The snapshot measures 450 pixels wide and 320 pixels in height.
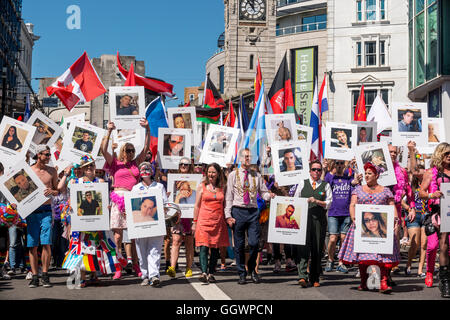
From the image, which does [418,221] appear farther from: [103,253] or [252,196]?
[103,253]

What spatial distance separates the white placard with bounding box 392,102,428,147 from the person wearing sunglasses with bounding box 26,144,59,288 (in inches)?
238

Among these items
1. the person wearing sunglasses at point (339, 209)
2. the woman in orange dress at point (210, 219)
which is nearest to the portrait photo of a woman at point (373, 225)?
the woman in orange dress at point (210, 219)

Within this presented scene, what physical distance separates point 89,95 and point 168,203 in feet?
15.7

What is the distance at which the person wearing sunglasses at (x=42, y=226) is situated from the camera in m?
8.98

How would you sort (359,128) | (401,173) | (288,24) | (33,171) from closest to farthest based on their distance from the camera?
(33,171), (401,173), (359,128), (288,24)

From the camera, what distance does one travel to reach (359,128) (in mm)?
13367

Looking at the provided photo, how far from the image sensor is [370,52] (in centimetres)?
4222

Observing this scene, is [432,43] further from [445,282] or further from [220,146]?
[445,282]

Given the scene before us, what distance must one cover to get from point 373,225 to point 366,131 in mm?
5005

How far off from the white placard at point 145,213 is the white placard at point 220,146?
2.68 metres

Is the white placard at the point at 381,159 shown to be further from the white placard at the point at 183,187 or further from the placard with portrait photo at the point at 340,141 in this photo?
the white placard at the point at 183,187

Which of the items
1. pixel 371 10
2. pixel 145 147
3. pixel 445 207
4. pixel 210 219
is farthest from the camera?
pixel 371 10

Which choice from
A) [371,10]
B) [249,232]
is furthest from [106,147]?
[371,10]
